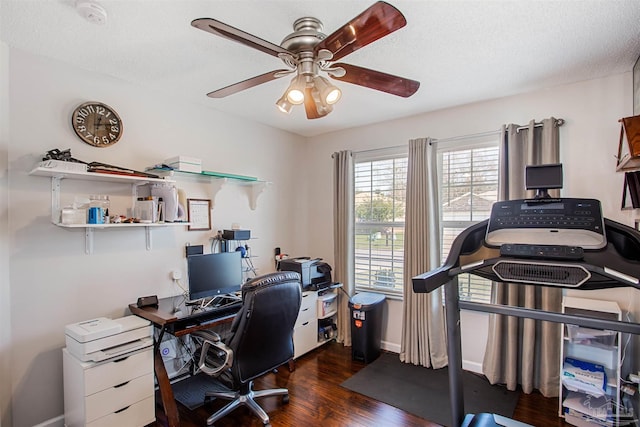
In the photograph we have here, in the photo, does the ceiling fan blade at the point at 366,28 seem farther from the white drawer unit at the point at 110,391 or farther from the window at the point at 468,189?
the white drawer unit at the point at 110,391

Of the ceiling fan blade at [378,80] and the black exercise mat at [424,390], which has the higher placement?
the ceiling fan blade at [378,80]

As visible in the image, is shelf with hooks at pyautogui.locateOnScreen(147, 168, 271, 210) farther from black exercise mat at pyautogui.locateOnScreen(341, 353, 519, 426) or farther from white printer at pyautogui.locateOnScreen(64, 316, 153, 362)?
black exercise mat at pyautogui.locateOnScreen(341, 353, 519, 426)

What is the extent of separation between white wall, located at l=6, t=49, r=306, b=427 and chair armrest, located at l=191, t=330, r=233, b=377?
30.6 inches

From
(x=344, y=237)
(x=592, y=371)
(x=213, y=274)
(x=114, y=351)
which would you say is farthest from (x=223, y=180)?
(x=592, y=371)

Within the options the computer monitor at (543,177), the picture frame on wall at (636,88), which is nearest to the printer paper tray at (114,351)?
the computer monitor at (543,177)

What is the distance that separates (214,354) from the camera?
7.36 feet

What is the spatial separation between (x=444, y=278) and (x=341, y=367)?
192 centimetres

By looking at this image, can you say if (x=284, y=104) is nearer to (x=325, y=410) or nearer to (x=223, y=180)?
(x=223, y=180)

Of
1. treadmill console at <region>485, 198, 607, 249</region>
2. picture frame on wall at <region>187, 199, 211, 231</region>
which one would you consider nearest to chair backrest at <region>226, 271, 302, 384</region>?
picture frame on wall at <region>187, 199, 211, 231</region>

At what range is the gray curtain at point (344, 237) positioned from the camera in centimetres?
366

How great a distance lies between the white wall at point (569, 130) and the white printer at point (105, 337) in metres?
2.36

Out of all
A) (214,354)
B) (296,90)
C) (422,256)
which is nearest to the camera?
(296,90)

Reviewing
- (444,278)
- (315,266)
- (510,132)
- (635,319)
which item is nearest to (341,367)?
(315,266)

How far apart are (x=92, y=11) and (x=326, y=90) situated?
3.90 ft
